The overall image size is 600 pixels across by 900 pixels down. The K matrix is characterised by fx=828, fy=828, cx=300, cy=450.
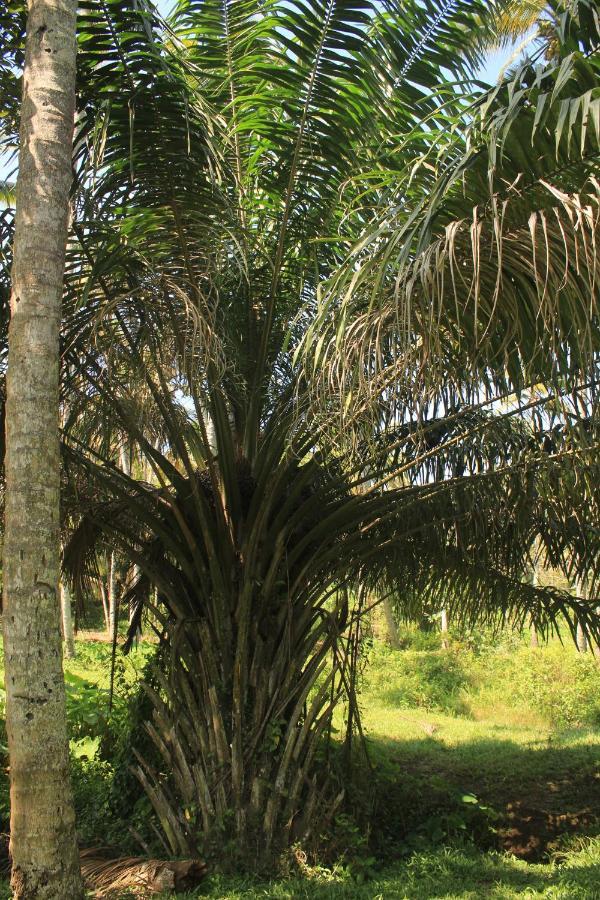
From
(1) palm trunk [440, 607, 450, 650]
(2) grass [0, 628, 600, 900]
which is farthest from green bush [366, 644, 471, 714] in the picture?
(1) palm trunk [440, 607, 450, 650]

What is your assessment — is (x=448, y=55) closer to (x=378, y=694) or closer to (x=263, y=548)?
(x=263, y=548)

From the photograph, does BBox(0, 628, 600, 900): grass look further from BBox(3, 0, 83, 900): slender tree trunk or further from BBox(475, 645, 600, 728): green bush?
BBox(3, 0, 83, 900): slender tree trunk

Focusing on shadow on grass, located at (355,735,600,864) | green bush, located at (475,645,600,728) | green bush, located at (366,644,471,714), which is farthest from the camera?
green bush, located at (366,644,471,714)

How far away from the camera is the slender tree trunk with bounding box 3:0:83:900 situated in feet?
10.9

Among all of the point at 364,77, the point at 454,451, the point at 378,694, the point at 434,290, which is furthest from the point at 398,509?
the point at 378,694

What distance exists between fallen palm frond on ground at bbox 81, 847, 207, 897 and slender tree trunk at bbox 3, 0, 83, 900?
1260mm

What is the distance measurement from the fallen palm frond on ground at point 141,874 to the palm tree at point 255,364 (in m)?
0.42

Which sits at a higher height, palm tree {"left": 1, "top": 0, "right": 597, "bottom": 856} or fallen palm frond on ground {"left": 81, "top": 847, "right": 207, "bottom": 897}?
palm tree {"left": 1, "top": 0, "right": 597, "bottom": 856}

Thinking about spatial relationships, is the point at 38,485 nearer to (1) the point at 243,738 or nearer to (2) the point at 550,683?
(1) the point at 243,738

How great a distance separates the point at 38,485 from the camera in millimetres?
3514

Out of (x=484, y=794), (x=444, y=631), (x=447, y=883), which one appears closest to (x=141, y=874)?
(x=447, y=883)

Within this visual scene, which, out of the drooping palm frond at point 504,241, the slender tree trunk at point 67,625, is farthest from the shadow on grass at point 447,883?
the slender tree trunk at point 67,625

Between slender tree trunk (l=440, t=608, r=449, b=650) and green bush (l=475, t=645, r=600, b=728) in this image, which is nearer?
green bush (l=475, t=645, r=600, b=728)

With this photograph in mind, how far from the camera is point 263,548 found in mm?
5680
